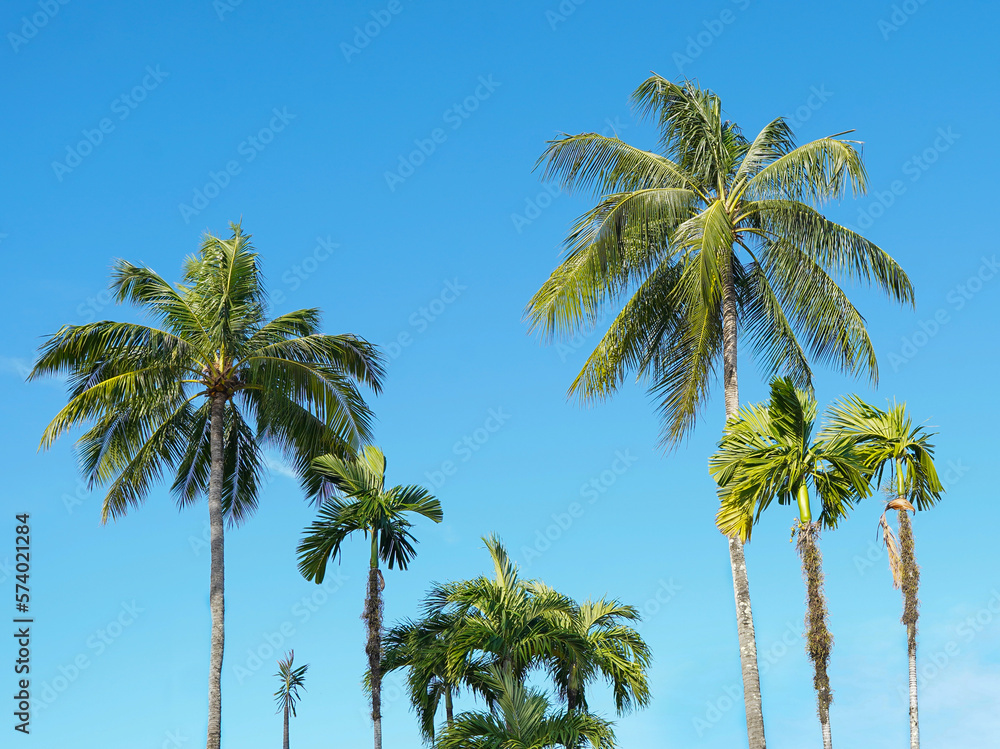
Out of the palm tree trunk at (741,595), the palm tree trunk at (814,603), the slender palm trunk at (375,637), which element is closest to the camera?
the palm tree trunk at (814,603)

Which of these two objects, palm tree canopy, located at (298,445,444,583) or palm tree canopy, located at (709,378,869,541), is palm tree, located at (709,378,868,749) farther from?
palm tree canopy, located at (298,445,444,583)

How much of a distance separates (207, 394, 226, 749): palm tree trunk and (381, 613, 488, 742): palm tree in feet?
11.3

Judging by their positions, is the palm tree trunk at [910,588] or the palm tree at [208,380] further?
the palm tree at [208,380]

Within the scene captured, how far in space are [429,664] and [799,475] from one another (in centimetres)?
1017

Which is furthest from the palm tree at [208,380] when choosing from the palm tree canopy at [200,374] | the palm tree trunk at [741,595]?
the palm tree trunk at [741,595]

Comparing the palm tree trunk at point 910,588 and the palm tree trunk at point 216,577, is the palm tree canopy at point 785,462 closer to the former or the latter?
the palm tree trunk at point 910,588

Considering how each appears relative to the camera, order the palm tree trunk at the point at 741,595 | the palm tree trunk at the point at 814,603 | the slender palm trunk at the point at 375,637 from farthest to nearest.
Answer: the slender palm trunk at the point at 375,637 → the palm tree trunk at the point at 741,595 → the palm tree trunk at the point at 814,603

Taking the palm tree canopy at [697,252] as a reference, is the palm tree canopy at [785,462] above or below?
below

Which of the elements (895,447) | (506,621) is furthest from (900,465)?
(506,621)

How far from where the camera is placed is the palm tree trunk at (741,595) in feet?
59.2

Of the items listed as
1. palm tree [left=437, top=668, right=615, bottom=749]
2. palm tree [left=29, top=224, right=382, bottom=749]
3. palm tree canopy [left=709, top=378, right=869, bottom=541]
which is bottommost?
palm tree [left=437, top=668, right=615, bottom=749]

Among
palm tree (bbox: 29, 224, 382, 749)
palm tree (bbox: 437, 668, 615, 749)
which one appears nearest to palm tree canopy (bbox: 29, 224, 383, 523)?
palm tree (bbox: 29, 224, 382, 749)

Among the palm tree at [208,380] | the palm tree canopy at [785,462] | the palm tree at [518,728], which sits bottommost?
the palm tree at [518,728]

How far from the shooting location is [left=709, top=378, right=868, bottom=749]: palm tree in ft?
50.8
